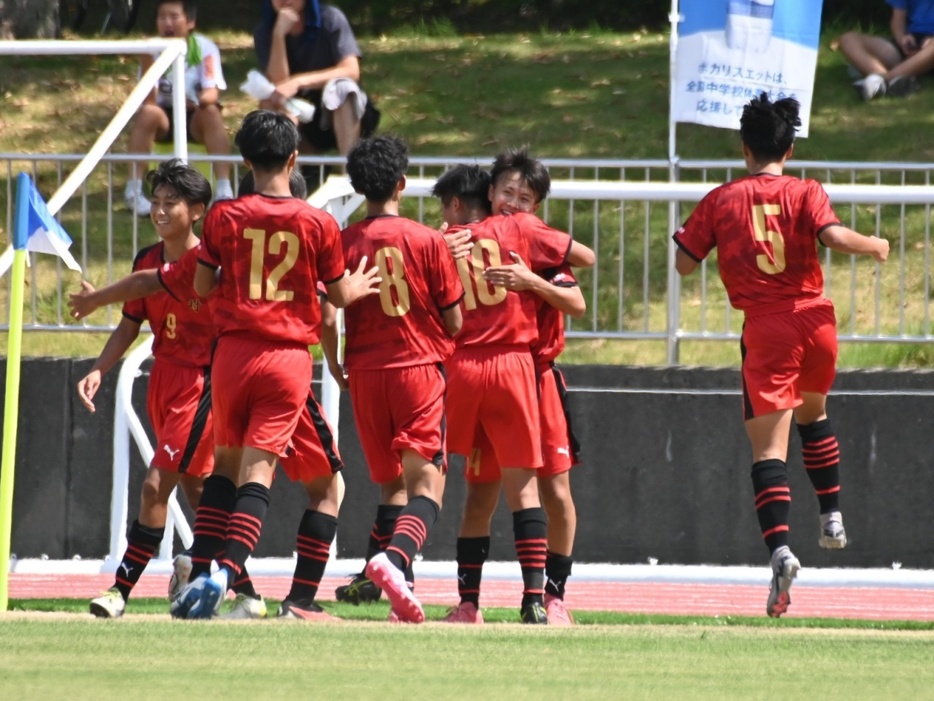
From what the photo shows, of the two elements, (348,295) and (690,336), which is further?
(690,336)

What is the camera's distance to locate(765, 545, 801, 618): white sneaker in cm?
725

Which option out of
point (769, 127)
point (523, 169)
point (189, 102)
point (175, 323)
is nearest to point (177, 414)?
point (175, 323)

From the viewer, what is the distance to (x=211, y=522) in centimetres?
694

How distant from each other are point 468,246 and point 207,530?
1.66 meters

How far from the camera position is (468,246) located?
7.44 metres

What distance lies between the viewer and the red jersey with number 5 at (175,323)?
7.57 meters

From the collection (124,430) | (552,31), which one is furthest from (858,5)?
(124,430)

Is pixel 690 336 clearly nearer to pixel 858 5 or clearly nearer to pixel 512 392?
pixel 512 392

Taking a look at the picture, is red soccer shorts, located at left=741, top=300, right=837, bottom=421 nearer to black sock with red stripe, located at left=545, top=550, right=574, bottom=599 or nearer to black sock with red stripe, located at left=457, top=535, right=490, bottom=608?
black sock with red stripe, located at left=545, top=550, right=574, bottom=599

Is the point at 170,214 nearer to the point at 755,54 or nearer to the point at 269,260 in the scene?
the point at 269,260

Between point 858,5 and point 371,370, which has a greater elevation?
point 858,5

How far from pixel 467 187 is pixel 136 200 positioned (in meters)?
3.56

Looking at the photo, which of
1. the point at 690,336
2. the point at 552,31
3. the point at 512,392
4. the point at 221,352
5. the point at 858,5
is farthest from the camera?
the point at 552,31

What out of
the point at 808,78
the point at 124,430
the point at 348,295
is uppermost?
the point at 808,78
